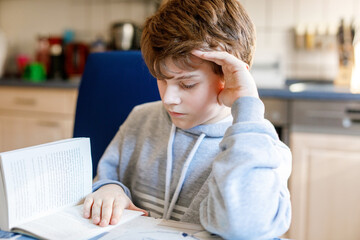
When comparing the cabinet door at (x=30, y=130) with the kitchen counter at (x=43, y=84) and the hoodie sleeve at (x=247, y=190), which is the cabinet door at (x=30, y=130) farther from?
the hoodie sleeve at (x=247, y=190)

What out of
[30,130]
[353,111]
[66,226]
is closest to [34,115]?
[30,130]

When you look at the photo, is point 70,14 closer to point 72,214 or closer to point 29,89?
point 29,89

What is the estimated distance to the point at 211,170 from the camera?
900 mm

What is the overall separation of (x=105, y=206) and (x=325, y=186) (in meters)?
1.47

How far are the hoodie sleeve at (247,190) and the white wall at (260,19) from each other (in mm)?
1744

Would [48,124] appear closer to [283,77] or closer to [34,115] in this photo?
[34,115]

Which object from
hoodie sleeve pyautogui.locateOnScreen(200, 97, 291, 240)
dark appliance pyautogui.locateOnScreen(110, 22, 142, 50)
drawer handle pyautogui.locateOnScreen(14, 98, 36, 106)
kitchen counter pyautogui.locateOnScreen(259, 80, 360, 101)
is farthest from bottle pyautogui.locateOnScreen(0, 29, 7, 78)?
hoodie sleeve pyautogui.locateOnScreen(200, 97, 291, 240)

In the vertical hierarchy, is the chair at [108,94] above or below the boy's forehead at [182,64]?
below

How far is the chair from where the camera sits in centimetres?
126

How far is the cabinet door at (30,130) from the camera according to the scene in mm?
2590

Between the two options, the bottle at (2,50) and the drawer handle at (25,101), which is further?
the bottle at (2,50)

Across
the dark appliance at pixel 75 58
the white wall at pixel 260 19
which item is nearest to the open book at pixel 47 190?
the white wall at pixel 260 19

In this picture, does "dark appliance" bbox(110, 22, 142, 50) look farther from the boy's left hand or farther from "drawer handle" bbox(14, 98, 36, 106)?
the boy's left hand

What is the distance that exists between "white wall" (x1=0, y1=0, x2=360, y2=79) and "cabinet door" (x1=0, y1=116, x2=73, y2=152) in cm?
79
